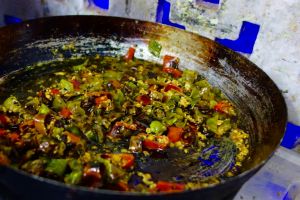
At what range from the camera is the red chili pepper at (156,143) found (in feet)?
7.44

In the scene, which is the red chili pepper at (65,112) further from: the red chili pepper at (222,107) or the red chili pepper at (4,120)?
the red chili pepper at (222,107)

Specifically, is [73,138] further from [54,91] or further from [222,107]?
[222,107]

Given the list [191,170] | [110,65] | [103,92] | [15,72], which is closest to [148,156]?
[191,170]

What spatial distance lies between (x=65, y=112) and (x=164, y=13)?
4.96ft

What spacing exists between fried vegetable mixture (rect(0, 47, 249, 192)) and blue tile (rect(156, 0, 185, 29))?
0.59 meters

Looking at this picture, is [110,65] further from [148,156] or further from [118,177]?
[118,177]

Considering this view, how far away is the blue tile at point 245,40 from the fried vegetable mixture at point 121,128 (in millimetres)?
488

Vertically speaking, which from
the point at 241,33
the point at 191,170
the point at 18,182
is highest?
the point at 241,33

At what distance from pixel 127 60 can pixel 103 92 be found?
0.60 metres

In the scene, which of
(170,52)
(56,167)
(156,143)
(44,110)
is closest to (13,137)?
(44,110)

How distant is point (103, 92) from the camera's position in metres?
2.66

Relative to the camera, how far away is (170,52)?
318cm

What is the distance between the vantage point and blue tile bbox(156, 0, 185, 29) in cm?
335

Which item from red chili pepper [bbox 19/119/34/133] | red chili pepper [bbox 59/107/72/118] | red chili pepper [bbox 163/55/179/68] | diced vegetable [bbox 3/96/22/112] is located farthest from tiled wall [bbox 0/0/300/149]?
red chili pepper [bbox 19/119/34/133]
